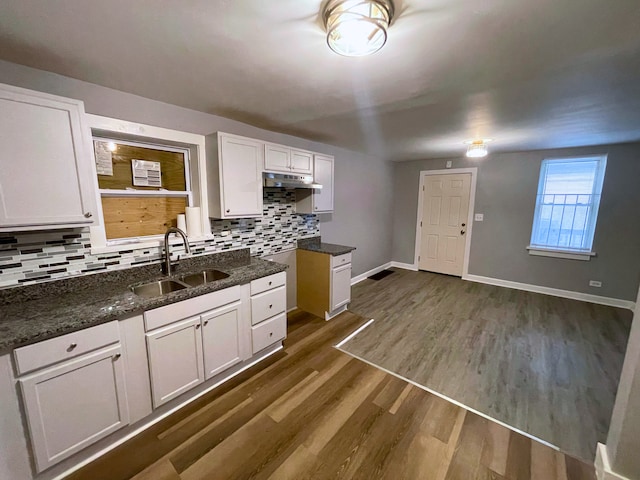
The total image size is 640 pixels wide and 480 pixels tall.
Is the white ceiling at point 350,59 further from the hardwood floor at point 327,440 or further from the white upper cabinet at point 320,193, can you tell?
the hardwood floor at point 327,440

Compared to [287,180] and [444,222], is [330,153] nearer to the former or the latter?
[287,180]

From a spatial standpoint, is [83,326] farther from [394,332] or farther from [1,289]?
[394,332]

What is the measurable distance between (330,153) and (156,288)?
9.23 feet

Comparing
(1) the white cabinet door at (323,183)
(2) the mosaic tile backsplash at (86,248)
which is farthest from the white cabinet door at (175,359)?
(1) the white cabinet door at (323,183)

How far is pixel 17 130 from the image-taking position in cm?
138

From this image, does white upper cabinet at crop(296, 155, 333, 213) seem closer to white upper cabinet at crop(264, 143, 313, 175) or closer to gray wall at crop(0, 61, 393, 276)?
white upper cabinet at crop(264, 143, 313, 175)

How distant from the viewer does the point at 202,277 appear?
2336mm

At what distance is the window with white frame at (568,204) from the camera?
147 inches

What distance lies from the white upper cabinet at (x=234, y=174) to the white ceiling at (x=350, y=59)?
0.97 ft

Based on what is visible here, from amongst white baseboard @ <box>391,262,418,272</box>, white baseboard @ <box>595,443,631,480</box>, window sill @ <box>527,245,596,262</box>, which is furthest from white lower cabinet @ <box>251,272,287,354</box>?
window sill @ <box>527,245,596,262</box>

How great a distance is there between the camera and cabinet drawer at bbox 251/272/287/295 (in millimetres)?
2293

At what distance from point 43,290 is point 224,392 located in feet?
4.63

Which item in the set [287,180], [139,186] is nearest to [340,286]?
[287,180]

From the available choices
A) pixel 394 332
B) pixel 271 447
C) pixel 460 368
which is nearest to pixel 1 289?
pixel 271 447
